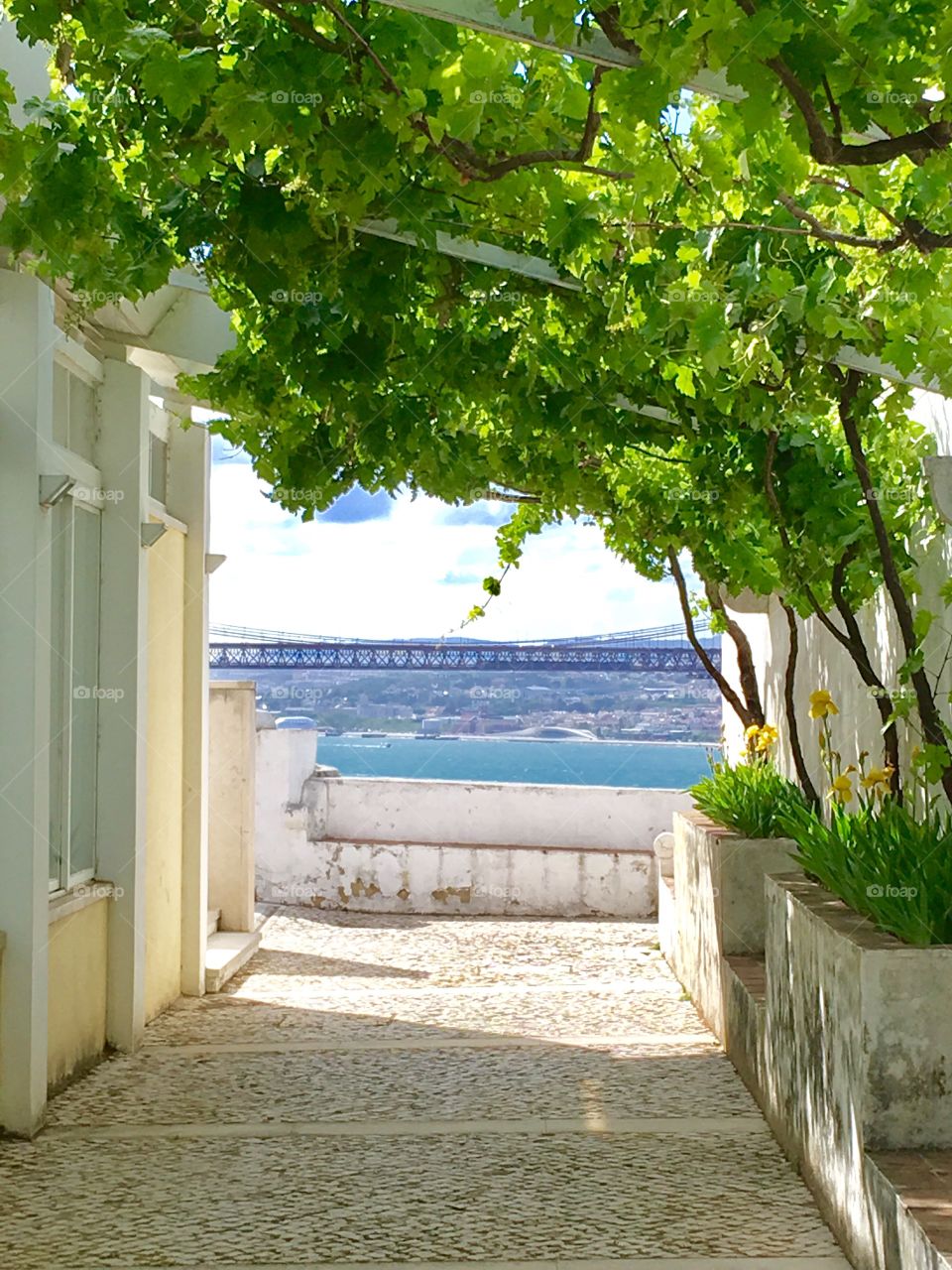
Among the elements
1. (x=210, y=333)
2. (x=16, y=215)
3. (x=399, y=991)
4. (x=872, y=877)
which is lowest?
(x=399, y=991)

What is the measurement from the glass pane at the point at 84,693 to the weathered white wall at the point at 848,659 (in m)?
3.49

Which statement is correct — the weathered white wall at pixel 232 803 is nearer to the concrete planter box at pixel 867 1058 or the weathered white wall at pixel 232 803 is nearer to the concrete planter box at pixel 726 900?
the concrete planter box at pixel 726 900

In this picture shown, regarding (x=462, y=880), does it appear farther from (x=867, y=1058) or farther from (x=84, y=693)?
(x=867, y=1058)

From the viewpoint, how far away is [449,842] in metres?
13.1

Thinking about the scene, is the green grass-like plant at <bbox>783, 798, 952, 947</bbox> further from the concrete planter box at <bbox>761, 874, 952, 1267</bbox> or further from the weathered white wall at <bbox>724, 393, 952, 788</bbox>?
the weathered white wall at <bbox>724, 393, 952, 788</bbox>

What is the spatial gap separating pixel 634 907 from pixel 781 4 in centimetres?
1017

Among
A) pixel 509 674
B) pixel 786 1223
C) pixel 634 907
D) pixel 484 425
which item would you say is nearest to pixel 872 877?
pixel 786 1223

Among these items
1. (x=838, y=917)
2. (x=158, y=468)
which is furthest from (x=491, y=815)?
(x=838, y=917)

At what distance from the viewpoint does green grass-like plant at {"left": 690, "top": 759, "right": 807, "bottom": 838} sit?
6887 mm

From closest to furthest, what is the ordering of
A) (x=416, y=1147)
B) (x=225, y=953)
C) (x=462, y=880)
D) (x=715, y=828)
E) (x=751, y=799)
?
(x=416, y=1147) → (x=751, y=799) → (x=715, y=828) → (x=225, y=953) → (x=462, y=880)

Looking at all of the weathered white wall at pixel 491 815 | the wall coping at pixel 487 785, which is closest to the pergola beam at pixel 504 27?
the wall coping at pixel 487 785

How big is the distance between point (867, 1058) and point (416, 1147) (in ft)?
6.33

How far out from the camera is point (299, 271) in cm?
429

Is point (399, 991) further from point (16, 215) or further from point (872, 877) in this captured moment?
point (16, 215)
